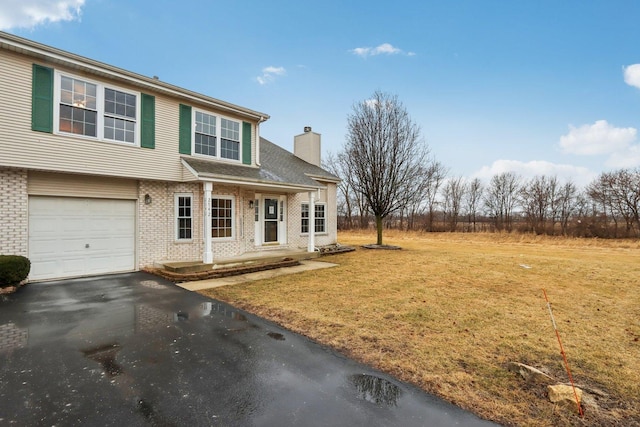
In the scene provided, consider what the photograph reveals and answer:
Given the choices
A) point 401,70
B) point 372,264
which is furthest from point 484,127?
point 372,264

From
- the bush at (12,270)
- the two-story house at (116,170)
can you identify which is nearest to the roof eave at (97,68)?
the two-story house at (116,170)

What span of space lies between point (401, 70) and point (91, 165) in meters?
15.9

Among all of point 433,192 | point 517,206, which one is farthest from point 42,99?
point 517,206

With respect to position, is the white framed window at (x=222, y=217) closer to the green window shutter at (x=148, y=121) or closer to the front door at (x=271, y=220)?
the front door at (x=271, y=220)

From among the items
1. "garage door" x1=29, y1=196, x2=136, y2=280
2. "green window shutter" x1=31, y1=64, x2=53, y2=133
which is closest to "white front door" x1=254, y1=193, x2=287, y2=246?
"garage door" x1=29, y1=196, x2=136, y2=280

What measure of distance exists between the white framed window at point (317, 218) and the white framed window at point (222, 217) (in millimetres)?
4318

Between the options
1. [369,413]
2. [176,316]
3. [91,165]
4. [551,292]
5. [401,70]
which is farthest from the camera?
[401,70]

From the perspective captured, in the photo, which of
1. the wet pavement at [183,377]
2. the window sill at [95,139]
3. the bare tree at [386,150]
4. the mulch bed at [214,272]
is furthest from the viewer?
the bare tree at [386,150]

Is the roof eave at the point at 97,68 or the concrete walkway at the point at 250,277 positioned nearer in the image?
the roof eave at the point at 97,68

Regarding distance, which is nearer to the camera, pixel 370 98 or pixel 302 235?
pixel 302 235

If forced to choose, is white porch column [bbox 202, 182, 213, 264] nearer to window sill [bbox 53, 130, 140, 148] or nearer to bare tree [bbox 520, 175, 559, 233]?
window sill [bbox 53, 130, 140, 148]

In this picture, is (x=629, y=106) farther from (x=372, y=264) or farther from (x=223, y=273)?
(x=223, y=273)

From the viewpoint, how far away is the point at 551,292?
7.68 m

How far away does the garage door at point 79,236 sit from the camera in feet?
25.9
